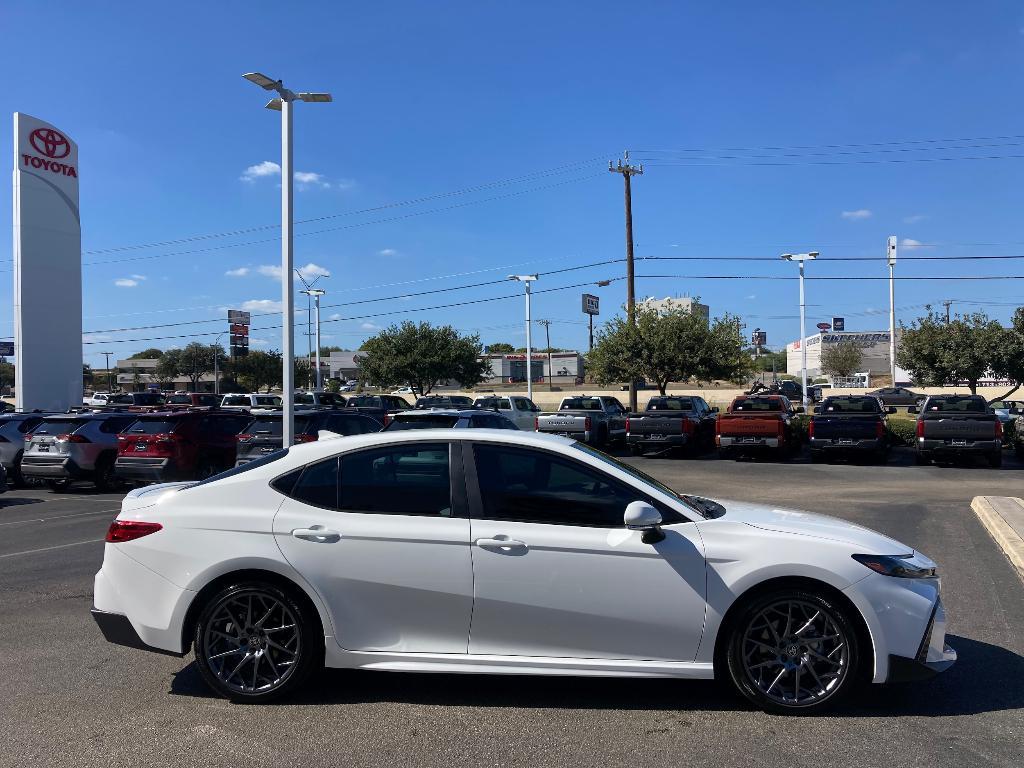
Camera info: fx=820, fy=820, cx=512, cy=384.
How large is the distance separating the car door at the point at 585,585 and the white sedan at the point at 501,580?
0.01 meters

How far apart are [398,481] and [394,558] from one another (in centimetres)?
46

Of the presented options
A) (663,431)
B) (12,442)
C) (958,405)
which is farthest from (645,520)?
(958,405)

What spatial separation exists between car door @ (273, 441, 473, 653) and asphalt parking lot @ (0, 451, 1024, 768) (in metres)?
0.47

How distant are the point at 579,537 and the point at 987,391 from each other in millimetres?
73588

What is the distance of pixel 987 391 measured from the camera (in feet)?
220

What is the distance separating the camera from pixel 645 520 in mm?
4363

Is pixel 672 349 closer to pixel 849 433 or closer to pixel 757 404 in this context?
pixel 757 404

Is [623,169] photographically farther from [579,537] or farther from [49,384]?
[579,537]

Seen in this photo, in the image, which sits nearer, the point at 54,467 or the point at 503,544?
the point at 503,544

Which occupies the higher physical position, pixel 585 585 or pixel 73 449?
pixel 585 585

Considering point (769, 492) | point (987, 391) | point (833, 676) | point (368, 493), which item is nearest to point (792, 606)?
point (833, 676)

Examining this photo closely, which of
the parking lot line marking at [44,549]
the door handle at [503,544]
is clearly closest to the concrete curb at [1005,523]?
the door handle at [503,544]

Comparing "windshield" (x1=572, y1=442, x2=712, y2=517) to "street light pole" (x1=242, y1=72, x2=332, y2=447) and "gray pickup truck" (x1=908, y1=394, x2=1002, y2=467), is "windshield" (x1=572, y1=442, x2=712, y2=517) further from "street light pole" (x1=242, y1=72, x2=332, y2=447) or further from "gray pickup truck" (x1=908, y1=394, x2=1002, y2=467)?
"gray pickup truck" (x1=908, y1=394, x2=1002, y2=467)

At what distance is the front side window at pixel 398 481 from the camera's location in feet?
15.6
